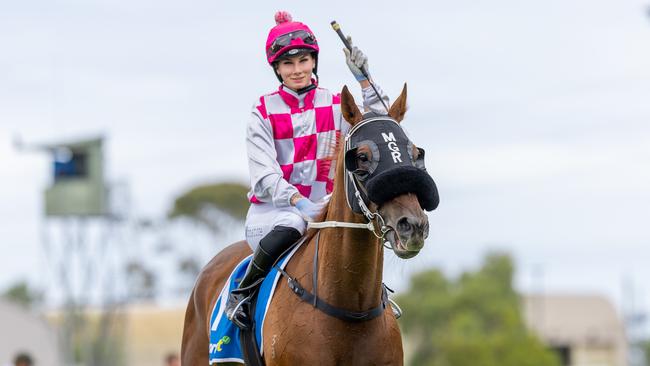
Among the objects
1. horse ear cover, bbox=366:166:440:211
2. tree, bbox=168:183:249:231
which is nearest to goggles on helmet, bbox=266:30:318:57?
horse ear cover, bbox=366:166:440:211

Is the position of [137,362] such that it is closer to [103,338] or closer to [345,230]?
[103,338]

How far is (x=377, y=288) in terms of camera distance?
7.33 m

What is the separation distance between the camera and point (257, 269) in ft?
25.9

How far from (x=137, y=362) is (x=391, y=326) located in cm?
5659

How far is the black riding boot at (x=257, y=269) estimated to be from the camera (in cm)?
778

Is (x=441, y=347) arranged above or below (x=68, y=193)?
below

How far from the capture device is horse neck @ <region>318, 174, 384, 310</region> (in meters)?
7.16

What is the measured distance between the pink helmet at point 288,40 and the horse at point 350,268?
34.6 inches

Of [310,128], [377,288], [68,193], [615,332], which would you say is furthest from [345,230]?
[615,332]

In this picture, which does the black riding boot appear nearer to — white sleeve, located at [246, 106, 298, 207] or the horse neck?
white sleeve, located at [246, 106, 298, 207]

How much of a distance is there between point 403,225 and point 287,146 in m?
1.76

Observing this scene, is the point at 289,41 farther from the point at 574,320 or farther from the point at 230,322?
the point at 574,320

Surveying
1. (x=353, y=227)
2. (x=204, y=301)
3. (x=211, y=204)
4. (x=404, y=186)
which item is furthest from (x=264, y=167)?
(x=211, y=204)

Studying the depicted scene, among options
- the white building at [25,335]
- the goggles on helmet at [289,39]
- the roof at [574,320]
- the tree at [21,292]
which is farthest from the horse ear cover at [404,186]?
the tree at [21,292]
